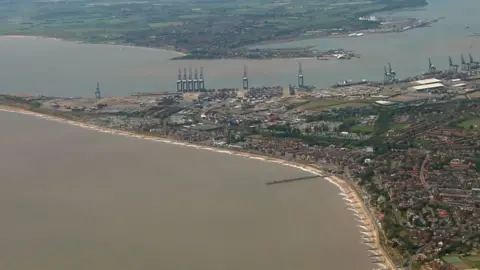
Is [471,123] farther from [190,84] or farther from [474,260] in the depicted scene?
[190,84]

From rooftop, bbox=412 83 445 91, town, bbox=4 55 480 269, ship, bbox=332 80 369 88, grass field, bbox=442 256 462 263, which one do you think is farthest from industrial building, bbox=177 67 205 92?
grass field, bbox=442 256 462 263

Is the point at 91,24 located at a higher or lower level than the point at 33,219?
higher

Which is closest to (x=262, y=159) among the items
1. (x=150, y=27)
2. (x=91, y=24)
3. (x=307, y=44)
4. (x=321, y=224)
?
(x=321, y=224)

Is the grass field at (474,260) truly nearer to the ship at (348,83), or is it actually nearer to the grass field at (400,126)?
the grass field at (400,126)

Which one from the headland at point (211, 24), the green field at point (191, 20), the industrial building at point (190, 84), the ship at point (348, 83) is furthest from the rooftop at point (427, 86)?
the green field at point (191, 20)

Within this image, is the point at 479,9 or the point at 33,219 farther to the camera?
the point at 479,9

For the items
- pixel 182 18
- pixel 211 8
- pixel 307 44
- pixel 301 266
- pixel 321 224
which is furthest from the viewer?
pixel 211 8

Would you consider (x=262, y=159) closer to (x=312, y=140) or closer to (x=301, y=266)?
(x=312, y=140)
